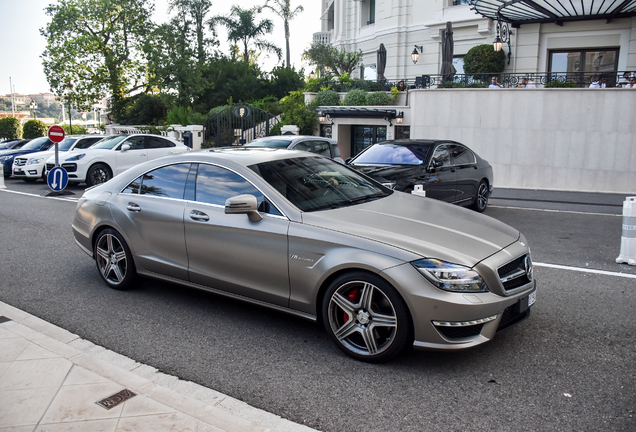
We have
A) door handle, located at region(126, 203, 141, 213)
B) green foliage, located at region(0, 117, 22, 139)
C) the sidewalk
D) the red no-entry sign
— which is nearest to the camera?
the sidewalk

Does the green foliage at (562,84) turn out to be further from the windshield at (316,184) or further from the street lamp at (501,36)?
the windshield at (316,184)

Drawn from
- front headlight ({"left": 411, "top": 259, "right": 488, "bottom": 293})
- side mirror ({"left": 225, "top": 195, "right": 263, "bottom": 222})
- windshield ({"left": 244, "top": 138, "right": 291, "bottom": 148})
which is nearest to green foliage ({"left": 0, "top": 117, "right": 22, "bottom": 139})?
windshield ({"left": 244, "top": 138, "right": 291, "bottom": 148})

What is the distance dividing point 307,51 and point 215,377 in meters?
32.2

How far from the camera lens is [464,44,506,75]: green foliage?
79.3 feet

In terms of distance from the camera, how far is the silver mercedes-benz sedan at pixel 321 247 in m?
3.90

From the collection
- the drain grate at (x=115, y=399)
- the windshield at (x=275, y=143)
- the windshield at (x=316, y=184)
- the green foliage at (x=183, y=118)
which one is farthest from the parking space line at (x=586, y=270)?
the green foliage at (x=183, y=118)

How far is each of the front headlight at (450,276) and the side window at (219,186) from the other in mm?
1574

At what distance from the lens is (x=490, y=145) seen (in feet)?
63.4

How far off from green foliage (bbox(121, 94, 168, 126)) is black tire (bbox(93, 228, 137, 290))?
30.6m

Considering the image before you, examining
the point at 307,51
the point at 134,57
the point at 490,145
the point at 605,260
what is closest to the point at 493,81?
the point at 490,145

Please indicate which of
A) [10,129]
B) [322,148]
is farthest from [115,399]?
[10,129]

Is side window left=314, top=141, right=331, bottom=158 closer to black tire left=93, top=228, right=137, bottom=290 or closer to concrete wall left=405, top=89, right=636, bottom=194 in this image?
black tire left=93, top=228, right=137, bottom=290

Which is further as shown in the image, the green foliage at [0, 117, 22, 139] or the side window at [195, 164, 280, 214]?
the green foliage at [0, 117, 22, 139]

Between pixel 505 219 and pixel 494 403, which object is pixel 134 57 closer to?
pixel 505 219
